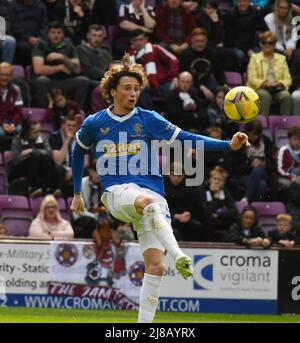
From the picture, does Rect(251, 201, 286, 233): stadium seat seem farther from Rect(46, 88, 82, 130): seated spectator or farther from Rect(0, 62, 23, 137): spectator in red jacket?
Rect(0, 62, 23, 137): spectator in red jacket

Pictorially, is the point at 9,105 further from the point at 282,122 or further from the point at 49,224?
the point at 282,122

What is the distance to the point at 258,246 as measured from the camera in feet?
49.9

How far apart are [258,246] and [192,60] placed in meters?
4.68

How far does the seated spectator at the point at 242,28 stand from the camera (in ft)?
63.7

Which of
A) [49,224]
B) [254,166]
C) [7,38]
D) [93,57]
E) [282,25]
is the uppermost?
[282,25]

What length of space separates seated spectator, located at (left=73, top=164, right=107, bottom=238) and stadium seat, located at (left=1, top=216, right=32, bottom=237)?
2.64 feet

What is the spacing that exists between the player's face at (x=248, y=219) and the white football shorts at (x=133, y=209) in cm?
603

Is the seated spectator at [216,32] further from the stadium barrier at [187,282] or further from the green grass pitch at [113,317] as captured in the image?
the green grass pitch at [113,317]

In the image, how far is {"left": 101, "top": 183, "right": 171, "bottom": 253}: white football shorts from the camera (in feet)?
31.3

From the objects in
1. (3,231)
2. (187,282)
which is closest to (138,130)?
(187,282)

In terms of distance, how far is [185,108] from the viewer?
17688 millimetres

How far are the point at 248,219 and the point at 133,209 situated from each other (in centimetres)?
640

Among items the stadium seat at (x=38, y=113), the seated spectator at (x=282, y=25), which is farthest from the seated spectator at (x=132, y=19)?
the seated spectator at (x=282, y=25)
